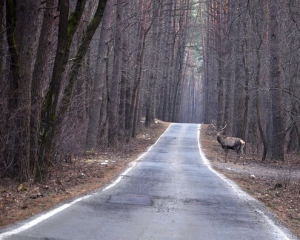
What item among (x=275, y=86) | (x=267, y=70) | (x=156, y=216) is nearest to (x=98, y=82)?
(x=275, y=86)

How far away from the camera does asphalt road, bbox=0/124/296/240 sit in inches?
297

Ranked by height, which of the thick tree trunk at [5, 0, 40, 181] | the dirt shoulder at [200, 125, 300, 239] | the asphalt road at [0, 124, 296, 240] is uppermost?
the thick tree trunk at [5, 0, 40, 181]

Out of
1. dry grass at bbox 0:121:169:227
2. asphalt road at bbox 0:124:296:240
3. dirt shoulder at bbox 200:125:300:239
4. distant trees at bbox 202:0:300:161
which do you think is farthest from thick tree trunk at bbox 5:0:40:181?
distant trees at bbox 202:0:300:161

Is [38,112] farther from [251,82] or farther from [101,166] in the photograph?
[251,82]

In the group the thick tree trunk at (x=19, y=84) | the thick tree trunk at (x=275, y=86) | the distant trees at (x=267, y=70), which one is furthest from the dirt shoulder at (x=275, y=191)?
the thick tree trunk at (x=19, y=84)

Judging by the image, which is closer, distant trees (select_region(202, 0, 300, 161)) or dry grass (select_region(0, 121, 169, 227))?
dry grass (select_region(0, 121, 169, 227))

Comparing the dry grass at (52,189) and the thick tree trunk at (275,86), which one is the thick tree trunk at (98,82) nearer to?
the dry grass at (52,189)

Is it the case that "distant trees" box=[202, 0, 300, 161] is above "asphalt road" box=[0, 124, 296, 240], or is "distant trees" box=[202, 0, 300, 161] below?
above

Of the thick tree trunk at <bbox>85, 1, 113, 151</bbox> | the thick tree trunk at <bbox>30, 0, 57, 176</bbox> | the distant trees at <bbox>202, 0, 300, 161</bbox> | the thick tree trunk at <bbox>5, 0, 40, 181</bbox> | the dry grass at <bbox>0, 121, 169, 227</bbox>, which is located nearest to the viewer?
the dry grass at <bbox>0, 121, 169, 227</bbox>

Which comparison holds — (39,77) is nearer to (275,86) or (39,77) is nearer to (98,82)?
(98,82)

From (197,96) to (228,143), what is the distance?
11660cm

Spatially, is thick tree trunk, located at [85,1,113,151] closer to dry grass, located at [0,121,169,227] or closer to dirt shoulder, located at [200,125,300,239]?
dry grass, located at [0,121,169,227]

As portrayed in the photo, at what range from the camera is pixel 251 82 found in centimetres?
3547

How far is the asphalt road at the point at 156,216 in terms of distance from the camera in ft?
24.7
